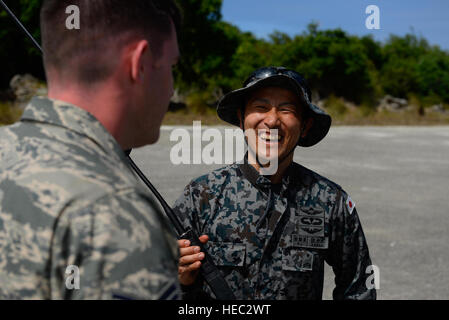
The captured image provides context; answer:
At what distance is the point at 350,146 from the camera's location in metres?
15.4

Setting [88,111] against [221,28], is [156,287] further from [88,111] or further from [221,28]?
[221,28]

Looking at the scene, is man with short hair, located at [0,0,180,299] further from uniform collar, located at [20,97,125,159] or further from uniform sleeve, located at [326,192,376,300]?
uniform sleeve, located at [326,192,376,300]

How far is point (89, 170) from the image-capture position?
86 cm

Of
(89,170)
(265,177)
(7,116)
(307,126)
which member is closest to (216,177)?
(265,177)

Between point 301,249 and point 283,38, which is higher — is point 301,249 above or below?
below

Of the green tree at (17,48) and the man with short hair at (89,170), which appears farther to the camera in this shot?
the green tree at (17,48)

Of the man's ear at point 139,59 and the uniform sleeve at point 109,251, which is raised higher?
the man's ear at point 139,59

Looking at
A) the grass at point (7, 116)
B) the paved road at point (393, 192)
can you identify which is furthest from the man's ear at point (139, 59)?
the grass at point (7, 116)

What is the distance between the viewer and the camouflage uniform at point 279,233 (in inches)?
80.8

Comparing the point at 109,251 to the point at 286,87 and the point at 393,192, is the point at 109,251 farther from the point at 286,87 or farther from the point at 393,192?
the point at 393,192

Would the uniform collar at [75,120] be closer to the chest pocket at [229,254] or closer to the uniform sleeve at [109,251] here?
the uniform sleeve at [109,251]

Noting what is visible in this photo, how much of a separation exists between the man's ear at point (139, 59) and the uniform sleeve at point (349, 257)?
1326 mm
